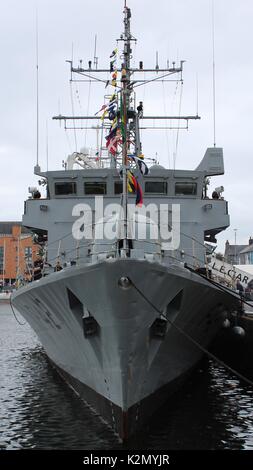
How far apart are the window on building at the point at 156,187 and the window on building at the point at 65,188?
6.18ft

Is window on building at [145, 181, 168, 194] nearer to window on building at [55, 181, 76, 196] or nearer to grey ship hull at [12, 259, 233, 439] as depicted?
window on building at [55, 181, 76, 196]

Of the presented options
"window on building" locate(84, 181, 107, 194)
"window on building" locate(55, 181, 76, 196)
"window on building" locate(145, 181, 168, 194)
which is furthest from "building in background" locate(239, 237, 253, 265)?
"window on building" locate(55, 181, 76, 196)

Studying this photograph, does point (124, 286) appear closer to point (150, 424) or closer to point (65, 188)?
point (150, 424)

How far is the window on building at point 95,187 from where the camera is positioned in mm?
14258

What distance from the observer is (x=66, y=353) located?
Answer: 1116 cm

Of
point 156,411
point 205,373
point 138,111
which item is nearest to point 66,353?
point 156,411

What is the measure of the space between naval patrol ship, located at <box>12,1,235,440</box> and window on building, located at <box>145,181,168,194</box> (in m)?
0.03

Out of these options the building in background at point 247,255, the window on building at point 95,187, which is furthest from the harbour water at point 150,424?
the building in background at point 247,255

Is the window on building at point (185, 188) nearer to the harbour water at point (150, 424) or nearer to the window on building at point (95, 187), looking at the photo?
the window on building at point (95, 187)

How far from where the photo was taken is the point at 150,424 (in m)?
9.38

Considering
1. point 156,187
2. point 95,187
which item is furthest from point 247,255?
point 95,187

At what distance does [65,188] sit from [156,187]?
91.6 inches

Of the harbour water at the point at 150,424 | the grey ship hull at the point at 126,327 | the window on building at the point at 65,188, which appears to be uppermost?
the window on building at the point at 65,188

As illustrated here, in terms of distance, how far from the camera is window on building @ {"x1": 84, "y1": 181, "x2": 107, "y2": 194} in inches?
561
